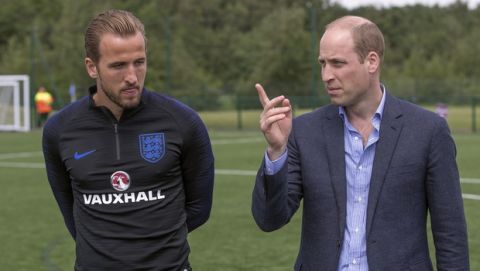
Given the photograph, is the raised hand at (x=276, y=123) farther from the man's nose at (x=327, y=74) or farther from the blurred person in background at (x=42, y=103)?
the blurred person in background at (x=42, y=103)

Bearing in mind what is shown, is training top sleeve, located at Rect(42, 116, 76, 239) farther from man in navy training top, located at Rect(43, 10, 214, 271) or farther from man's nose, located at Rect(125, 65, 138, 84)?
man's nose, located at Rect(125, 65, 138, 84)

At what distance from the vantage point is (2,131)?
32375 mm

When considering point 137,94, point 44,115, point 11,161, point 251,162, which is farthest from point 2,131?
point 137,94

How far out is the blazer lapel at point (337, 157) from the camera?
124 inches

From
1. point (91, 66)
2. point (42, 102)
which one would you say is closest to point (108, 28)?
point (91, 66)

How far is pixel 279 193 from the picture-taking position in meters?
3.07

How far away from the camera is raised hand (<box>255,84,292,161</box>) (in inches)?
115

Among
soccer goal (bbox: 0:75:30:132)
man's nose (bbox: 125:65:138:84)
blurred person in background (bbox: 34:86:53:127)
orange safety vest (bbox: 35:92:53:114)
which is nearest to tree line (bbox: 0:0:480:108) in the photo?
soccer goal (bbox: 0:75:30:132)

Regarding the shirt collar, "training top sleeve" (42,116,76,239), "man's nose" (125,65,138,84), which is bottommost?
"training top sleeve" (42,116,76,239)

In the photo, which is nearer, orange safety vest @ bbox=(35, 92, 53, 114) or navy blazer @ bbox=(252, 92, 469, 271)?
navy blazer @ bbox=(252, 92, 469, 271)

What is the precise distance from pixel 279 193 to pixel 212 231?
253 inches

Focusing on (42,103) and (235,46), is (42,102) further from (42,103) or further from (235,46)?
(235,46)

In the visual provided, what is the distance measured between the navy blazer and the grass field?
171 inches

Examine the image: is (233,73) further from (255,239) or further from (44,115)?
(255,239)
